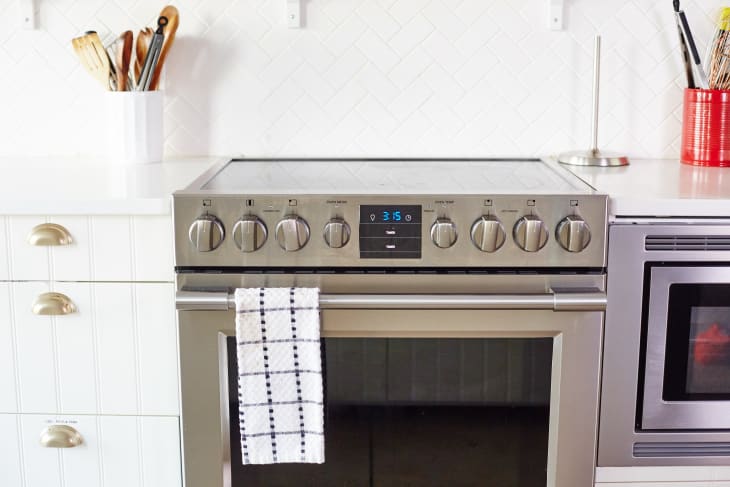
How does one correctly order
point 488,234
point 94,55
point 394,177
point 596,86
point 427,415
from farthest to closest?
1. point 596,86
2. point 94,55
3. point 394,177
4. point 427,415
5. point 488,234

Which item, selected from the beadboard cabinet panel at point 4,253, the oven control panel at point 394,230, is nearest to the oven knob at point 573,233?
the oven control panel at point 394,230

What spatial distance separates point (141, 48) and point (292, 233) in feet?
2.55

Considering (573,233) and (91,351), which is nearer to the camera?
(573,233)

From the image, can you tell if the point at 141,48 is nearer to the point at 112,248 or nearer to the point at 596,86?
the point at 112,248

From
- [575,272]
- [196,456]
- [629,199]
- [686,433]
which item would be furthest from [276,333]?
[686,433]

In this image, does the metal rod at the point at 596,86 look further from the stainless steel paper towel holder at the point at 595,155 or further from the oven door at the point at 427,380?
the oven door at the point at 427,380

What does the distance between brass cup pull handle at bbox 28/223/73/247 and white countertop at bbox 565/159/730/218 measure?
3.57ft

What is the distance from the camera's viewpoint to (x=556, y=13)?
243 centimetres

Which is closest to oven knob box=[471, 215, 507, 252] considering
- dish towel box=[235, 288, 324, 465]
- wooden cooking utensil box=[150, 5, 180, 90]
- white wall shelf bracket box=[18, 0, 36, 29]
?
dish towel box=[235, 288, 324, 465]

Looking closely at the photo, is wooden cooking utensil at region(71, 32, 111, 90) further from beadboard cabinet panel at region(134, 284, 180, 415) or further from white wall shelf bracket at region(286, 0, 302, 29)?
beadboard cabinet panel at region(134, 284, 180, 415)


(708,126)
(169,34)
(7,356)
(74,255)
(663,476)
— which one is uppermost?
(169,34)

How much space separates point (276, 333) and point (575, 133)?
1052mm

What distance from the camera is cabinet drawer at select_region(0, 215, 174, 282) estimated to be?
76.5 inches

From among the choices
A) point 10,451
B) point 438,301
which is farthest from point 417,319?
point 10,451
